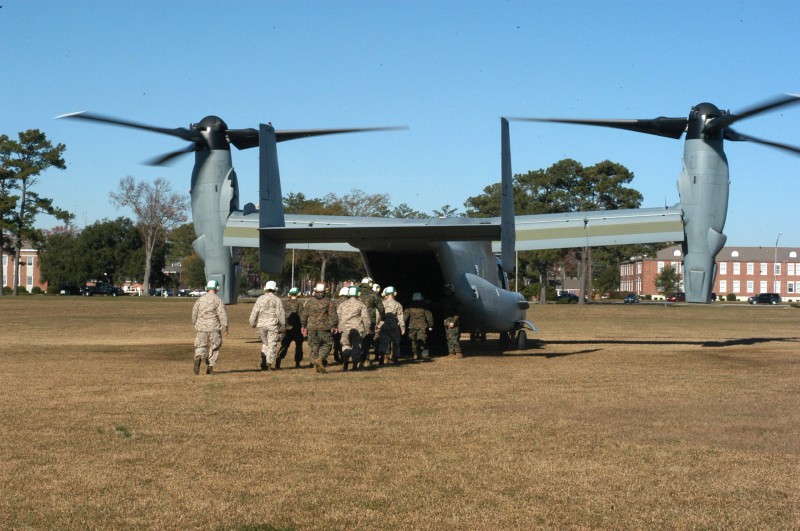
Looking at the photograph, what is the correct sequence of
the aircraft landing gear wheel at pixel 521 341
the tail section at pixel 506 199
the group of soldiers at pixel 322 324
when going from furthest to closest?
1. the aircraft landing gear wheel at pixel 521 341
2. the tail section at pixel 506 199
3. the group of soldiers at pixel 322 324

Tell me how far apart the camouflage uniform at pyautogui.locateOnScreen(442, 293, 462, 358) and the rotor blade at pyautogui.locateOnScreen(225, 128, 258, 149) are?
781 cm

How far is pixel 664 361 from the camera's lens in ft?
64.1

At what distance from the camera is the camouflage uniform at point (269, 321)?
16.6 meters

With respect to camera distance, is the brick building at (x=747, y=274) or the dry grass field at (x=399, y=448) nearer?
the dry grass field at (x=399, y=448)

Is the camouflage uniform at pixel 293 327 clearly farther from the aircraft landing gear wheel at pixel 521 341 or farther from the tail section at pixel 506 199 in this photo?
the aircraft landing gear wheel at pixel 521 341

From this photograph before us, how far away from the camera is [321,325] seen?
16.8 meters

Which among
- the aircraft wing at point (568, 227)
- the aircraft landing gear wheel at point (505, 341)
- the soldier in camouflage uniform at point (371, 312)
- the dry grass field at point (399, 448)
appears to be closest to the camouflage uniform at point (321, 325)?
the dry grass field at point (399, 448)

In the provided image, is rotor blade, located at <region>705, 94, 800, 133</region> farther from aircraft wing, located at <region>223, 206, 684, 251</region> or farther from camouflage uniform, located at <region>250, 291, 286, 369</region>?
camouflage uniform, located at <region>250, 291, 286, 369</region>

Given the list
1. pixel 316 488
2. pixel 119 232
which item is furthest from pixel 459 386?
pixel 119 232

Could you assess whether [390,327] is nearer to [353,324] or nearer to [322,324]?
[353,324]

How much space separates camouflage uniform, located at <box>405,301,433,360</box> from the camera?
19953 mm

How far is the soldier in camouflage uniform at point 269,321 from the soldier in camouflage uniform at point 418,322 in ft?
13.2

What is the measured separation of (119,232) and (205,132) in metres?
82.7

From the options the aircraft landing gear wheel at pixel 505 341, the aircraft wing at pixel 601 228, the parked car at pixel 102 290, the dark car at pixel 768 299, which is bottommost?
the aircraft landing gear wheel at pixel 505 341
